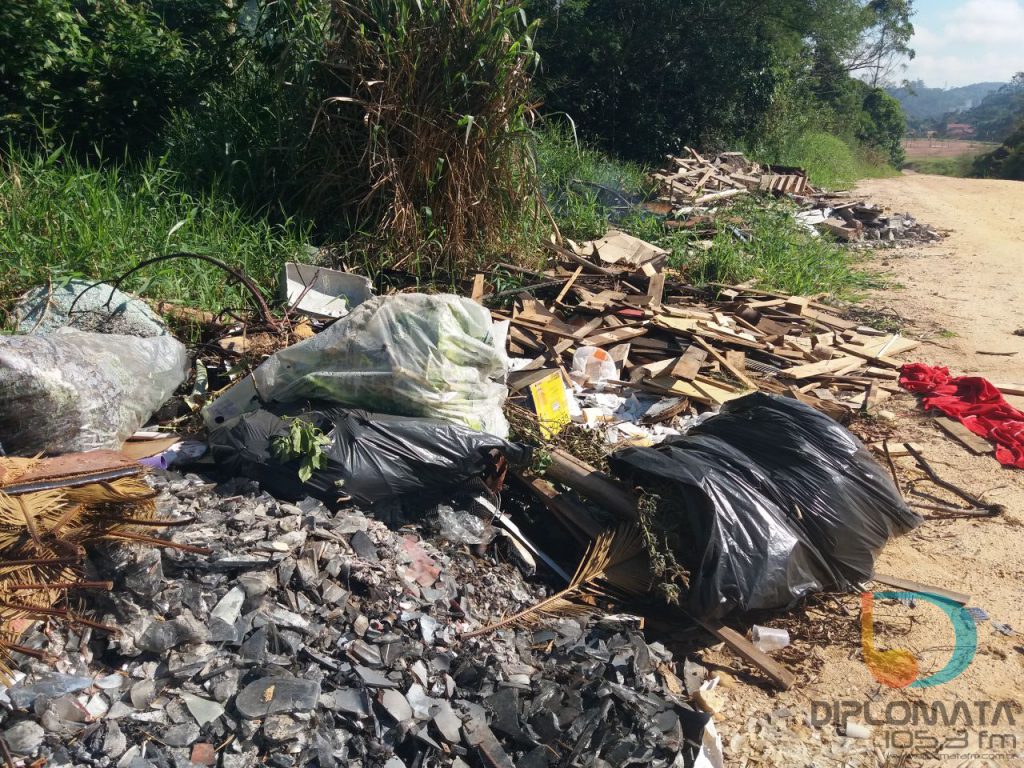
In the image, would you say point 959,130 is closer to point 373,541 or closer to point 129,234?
point 129,234

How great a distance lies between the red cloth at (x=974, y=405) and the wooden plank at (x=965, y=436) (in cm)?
4

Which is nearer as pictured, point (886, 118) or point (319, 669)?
point (319, 669)

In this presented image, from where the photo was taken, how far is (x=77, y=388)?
3.04 metres

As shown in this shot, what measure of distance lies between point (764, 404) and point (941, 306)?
5.77 m

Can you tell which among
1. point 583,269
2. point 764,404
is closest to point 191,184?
point 583,269

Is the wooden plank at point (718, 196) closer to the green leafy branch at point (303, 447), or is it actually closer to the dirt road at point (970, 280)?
the dirt road at point (970, 280)

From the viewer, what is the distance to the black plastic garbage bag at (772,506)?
289 centimetres

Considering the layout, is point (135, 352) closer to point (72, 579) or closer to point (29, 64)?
point (72, 579)

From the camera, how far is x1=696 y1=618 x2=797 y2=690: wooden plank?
2826mm

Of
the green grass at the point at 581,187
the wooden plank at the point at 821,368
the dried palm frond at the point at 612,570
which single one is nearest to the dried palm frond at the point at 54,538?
the dried palm frond at the point at 612,570

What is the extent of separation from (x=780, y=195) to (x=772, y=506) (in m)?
10.8

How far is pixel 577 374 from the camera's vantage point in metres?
4.83

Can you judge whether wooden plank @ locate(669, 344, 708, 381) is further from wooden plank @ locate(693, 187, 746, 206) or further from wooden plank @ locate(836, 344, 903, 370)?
wooden plank @ locate(693, 187, 746, 206)

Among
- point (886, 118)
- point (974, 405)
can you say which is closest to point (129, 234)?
point (974, 405)
